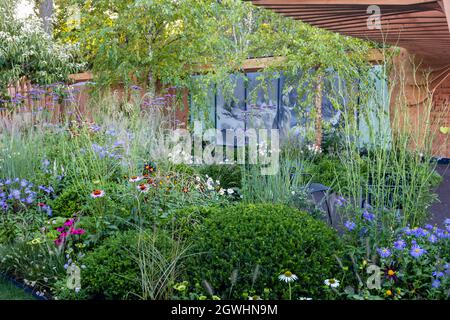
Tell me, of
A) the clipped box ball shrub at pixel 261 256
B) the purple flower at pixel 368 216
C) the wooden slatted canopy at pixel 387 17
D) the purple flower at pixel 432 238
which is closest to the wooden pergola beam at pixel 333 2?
the wooden slatted canopy at pixel 387 17

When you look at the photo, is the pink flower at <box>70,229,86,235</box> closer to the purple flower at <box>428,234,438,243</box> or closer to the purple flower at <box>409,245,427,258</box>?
the purple flower at <box>409,245,427,258</box>

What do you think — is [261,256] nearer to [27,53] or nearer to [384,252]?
[384,252]

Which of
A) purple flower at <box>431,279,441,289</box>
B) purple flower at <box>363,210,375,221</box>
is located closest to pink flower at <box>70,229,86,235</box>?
purple flower at <box>363,210,375,221</box>

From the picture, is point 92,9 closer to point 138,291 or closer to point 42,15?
point 42,15

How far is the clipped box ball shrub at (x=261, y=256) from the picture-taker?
2789mm

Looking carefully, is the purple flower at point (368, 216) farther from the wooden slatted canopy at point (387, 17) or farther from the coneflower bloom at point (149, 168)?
the coneflower bloom at point (149, 168)

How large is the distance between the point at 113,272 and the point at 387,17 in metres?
4.37

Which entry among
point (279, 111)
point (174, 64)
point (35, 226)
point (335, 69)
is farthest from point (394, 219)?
point (279, 111)

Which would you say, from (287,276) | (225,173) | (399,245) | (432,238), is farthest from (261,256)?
(225,173)

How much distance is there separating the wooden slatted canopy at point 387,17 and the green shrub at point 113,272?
2.28 metres

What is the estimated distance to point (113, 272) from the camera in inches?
117

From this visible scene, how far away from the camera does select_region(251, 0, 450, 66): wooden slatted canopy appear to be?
4659 mm

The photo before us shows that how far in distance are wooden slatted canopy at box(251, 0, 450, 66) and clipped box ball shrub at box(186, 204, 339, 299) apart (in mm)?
1624

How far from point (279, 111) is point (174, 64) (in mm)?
3236
